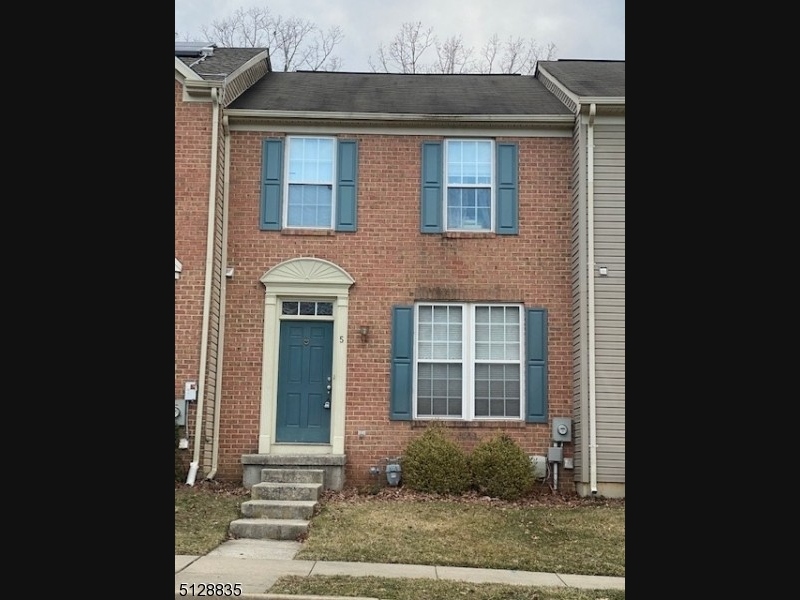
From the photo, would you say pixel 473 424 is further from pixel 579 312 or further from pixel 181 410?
pixel 181 410

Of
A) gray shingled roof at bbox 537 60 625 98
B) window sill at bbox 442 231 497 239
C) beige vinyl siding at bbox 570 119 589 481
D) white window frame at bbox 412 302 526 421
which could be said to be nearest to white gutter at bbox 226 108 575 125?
beige vinyl siding at bbox 570 119 589 481

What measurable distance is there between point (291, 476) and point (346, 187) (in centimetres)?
401

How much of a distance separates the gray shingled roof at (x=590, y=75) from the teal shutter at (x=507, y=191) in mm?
1292

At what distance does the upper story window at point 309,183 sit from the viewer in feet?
34.9

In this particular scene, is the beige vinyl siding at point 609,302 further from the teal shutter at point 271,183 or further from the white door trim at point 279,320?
the teal shutter at point 271,183

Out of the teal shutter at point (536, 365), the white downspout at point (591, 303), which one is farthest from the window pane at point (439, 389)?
the white downspout at point (591, 303)

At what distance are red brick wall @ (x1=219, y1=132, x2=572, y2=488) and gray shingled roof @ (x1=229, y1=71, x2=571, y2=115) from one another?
20.4 inches

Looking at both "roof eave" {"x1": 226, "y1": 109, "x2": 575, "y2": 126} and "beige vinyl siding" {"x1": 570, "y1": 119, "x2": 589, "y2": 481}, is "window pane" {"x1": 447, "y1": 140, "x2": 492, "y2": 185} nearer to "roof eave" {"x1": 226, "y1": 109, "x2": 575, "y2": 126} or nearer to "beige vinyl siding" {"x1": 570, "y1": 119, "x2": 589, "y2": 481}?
"roof eave" {"x1": 226, "y1": 109, "x2": 575, "y2": 126}

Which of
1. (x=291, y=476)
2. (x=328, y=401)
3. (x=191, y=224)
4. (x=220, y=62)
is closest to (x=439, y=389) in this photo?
(x=328, y=401)

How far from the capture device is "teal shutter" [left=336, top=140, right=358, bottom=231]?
10625 millimetres

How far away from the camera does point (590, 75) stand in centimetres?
1240
